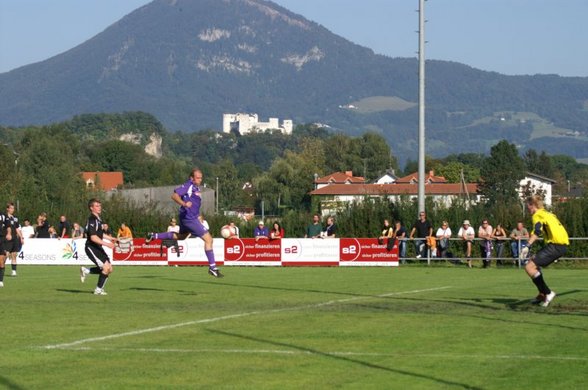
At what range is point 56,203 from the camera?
56.4 m

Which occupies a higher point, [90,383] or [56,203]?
[56,203]

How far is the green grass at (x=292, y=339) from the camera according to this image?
1092cm

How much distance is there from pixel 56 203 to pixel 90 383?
46.9 metres

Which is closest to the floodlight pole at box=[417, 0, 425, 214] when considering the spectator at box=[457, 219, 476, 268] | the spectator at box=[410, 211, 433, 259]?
the spectator at box=[410, 211, 433, 259]

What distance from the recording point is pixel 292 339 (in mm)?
13789

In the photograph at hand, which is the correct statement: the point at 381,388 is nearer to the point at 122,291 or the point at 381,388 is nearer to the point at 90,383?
the point at 90,383

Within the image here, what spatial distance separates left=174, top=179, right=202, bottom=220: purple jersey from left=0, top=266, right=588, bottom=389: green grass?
4.85 feet

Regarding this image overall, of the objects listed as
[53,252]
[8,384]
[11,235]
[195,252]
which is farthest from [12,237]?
[8,384]

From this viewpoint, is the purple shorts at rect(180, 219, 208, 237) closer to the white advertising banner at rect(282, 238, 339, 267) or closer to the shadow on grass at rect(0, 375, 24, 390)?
the shadow on grass at rect(0, 375, 24, 390)

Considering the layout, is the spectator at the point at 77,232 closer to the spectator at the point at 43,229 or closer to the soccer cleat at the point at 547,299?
the spectator at the point at 43,229

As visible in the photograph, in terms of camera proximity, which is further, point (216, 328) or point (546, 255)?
point (546, 255)

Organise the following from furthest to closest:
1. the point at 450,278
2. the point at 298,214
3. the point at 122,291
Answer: the point at 298,214
the point at 450,278
the point at 122,291

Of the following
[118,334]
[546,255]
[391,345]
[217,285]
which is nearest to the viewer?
[391,345]

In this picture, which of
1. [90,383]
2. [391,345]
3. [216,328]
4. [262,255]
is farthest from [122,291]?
[262,255]
